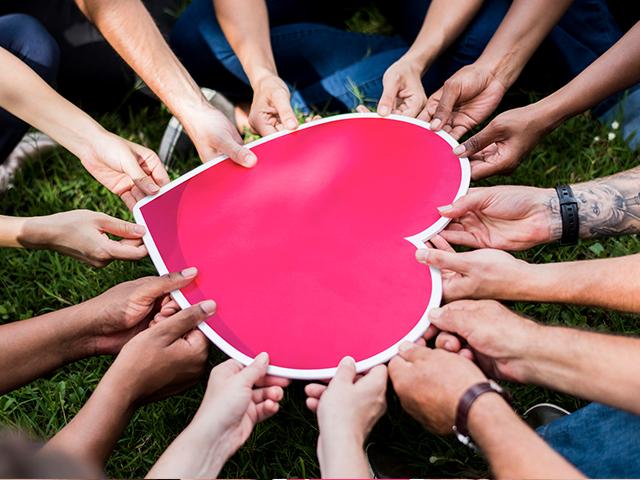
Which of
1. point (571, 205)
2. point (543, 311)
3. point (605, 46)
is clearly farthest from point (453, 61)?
point (543, 311)

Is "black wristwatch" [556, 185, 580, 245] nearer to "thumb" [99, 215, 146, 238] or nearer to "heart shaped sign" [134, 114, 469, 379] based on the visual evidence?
"heart shaped sign" [134, 114, 469, 379]

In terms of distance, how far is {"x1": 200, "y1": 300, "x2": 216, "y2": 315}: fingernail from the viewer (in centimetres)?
149

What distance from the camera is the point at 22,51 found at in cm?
215

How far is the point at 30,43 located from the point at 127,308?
1.17 meters

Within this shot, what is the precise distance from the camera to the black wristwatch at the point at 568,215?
1.71 metres

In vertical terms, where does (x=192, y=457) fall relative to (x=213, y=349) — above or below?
above

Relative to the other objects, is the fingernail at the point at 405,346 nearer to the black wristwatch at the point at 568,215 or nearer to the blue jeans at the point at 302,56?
the black wristwatch at the point at 568,215

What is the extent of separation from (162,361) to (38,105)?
3.16 feet

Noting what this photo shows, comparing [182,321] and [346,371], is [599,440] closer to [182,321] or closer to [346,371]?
[346,371]

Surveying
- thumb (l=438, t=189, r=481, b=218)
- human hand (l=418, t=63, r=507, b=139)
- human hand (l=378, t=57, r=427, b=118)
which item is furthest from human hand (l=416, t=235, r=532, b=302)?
human hand (l=378, t=57, r=427, b=118)

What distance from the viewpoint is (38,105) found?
1.90m

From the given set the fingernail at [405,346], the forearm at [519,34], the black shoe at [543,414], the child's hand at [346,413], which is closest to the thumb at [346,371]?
the child's hand at [346,413]

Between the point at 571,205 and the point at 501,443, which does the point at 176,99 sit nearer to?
the point at 571,205

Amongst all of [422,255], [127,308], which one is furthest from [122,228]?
[422,255]
